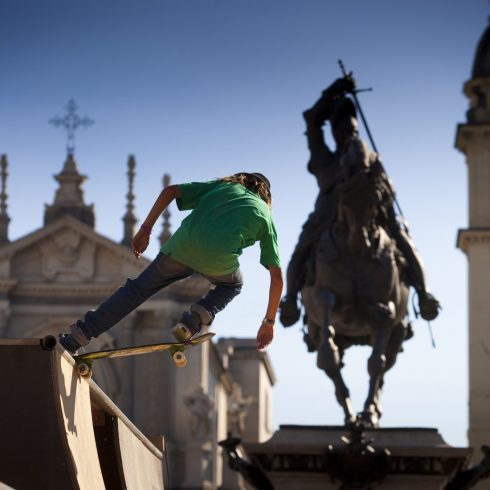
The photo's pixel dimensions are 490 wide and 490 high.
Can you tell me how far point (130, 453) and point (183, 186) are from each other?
151 centimetres

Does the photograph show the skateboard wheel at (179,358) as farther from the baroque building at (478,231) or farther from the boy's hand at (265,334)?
the baroque building at (478,231)

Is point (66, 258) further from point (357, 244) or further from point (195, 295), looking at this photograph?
point (357, 244)

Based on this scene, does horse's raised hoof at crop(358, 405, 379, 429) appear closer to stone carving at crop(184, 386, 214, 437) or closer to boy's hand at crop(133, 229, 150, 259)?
boy's hand at crop(133, 229, 150, 259)

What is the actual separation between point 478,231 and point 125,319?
15526 mm

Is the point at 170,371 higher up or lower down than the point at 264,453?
higher up

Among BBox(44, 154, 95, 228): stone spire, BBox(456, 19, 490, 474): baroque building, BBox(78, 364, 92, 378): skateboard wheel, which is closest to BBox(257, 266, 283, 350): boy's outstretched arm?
BBox(78, 364, 92, 378): skateboard wheel

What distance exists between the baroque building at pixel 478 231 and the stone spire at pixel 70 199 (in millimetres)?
15887

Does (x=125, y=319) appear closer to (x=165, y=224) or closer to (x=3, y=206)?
(x=165, y=224)

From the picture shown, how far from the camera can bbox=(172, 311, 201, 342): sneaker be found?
872 centimetres

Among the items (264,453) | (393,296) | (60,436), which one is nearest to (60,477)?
(60,436)

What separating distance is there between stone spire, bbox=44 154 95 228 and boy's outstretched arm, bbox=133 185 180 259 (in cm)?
6229

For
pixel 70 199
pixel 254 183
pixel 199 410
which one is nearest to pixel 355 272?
pixel 254 183

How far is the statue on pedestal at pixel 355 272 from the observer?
17719 mm

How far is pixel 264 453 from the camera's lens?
17.2 m
